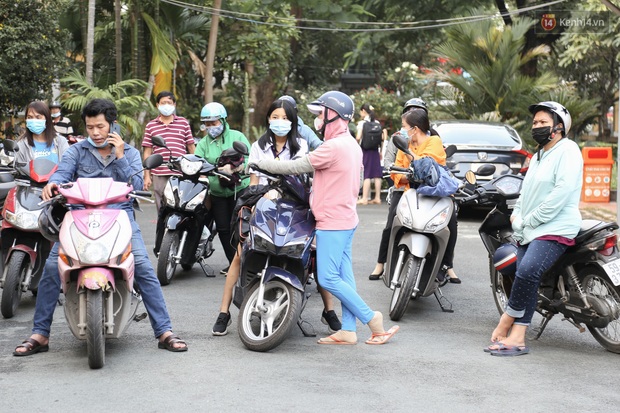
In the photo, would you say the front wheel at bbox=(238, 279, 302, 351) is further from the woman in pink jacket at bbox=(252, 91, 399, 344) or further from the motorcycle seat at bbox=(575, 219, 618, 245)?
the motorcycle seat at bbox=(575, 219, 618, 245)

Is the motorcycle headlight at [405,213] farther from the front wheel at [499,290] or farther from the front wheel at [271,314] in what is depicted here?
the front wheel at [271,314]

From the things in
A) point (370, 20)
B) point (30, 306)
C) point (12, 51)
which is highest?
point (370, 20)

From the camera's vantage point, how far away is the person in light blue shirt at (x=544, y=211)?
6.73m

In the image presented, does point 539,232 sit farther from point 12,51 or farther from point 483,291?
point 12,51

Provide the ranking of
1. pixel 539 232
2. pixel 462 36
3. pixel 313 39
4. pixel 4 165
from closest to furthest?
pixel 539 232 < pixel 4 165 < pixel 462 36 < pixel 313 39

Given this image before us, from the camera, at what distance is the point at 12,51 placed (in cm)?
1580

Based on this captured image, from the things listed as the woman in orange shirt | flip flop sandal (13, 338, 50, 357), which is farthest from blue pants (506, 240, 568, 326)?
flip flop sandal (13, 338, 50, 357)

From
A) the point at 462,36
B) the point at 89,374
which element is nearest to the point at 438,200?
the point at 89,374

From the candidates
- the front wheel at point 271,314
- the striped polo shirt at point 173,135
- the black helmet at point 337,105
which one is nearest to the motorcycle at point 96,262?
the front wheel at point 271,314

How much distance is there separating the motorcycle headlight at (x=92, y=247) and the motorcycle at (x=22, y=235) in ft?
6.10

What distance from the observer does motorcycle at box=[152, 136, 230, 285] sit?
9.62 m

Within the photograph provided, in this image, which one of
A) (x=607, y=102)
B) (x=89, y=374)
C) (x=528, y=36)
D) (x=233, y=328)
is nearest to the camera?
(x=89, y=374)

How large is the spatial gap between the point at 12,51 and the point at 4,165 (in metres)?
7.08

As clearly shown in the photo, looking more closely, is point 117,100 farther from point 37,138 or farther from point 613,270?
point 613,270
